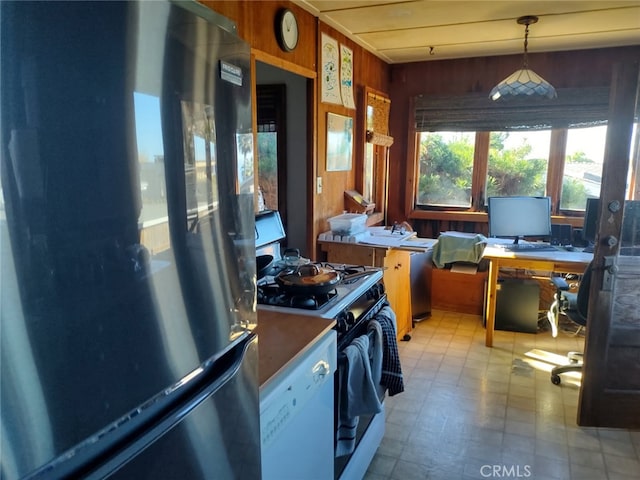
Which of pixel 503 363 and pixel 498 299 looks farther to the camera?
pixel 498 299

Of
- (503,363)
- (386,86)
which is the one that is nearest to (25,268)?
(503,363)

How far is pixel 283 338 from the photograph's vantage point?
1.45 meters

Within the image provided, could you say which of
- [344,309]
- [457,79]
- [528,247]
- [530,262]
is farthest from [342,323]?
[457,79]

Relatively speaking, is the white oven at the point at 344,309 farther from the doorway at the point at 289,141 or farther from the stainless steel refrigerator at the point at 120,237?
the doorway at the point at 289,141

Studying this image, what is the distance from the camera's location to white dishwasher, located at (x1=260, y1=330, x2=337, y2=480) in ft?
3.90

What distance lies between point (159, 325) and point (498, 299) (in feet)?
12.0

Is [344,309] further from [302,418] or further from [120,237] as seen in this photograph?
[120,237]

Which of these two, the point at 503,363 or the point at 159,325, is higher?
the point at 159,325

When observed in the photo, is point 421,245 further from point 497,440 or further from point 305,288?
point 305,288

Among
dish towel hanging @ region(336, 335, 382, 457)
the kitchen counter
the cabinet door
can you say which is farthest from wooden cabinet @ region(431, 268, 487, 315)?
the kitchen counter

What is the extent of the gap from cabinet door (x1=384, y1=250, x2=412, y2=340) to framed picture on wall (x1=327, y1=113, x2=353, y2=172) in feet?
2.74

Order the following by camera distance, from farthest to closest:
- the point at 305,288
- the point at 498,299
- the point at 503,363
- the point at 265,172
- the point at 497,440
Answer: the point at 498,299 → the point at 265,172 → the point at 503,363 → the point at 497,440 → the point at 305,288

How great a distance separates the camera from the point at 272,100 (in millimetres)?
3410

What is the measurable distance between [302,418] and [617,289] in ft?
6.30
